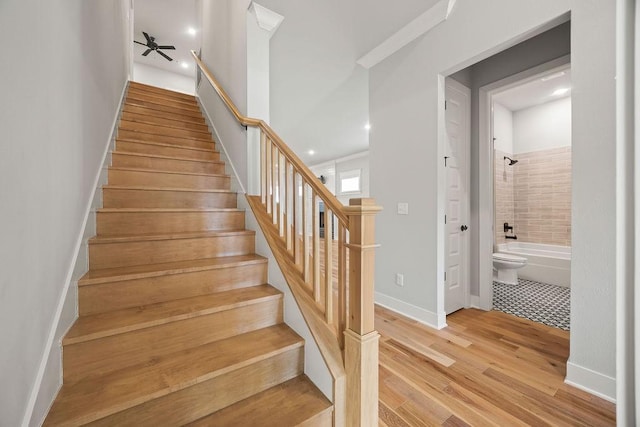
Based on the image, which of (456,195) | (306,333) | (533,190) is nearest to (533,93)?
(533,190)

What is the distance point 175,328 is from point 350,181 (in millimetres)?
6964

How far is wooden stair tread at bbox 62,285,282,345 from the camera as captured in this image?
3.70 ft

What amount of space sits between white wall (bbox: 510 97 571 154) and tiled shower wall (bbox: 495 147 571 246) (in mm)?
128

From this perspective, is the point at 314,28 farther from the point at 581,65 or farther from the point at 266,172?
the point at 581,65

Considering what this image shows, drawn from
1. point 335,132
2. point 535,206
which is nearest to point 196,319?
point 335,132

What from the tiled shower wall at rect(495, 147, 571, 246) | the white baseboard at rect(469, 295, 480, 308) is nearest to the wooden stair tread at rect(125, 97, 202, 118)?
the white baseboard at rect(469, 295, 480, 308)

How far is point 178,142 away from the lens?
2789mm

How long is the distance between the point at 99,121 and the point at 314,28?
6.94ft

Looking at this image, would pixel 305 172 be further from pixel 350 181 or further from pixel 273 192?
pixel 350 181

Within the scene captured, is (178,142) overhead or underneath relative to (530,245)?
overhead

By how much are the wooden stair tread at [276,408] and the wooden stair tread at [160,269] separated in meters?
0.73

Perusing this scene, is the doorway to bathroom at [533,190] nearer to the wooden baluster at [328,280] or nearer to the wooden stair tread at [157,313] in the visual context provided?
the wooden baluster at [328,280]

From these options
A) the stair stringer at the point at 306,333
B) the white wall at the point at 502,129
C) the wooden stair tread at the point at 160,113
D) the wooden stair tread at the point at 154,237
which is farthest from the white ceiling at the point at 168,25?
the white wall at the point at 502,129
